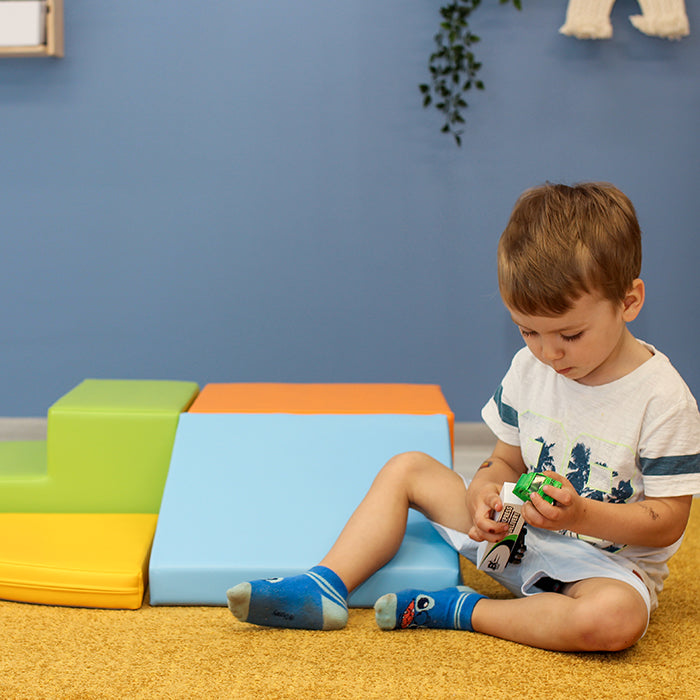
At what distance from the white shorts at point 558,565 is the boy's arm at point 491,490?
0.08 meters

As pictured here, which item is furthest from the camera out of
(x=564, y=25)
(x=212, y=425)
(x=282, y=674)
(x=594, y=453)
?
(x=564, y=25)

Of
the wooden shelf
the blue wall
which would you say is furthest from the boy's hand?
the wooden shelf

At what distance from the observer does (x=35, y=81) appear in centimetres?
233

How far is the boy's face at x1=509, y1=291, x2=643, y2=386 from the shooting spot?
1.01 meters

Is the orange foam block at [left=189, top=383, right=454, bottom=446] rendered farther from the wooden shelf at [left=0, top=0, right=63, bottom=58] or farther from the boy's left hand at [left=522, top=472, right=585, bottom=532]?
the wooden shelf at [left=0, top=0, right=63, bottom=58]

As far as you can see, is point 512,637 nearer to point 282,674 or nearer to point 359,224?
point 282,674

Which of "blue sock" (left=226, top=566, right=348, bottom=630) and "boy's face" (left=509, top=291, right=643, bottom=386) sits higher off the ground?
"boy's face" (left=509, top=291, right=643, bottom=386)

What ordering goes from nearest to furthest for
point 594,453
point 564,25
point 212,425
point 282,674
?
1. point 282,674
2. point 594,453
3. point 212,425
4. point 564,25

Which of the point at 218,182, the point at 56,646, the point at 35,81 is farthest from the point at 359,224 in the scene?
the point at 56,646

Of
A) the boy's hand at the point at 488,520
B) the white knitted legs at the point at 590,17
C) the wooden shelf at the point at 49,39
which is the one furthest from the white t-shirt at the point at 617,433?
the wooden shelf at the point at 49,39

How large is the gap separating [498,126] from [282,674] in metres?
1.72

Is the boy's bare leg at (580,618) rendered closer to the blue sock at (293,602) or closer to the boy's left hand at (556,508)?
the boy's left hand at (556,508)

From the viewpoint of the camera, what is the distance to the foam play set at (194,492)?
3.98 feet

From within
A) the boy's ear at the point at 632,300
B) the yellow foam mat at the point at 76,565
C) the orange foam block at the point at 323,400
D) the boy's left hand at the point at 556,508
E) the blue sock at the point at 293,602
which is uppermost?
the boy's ear at the point at 632,300
